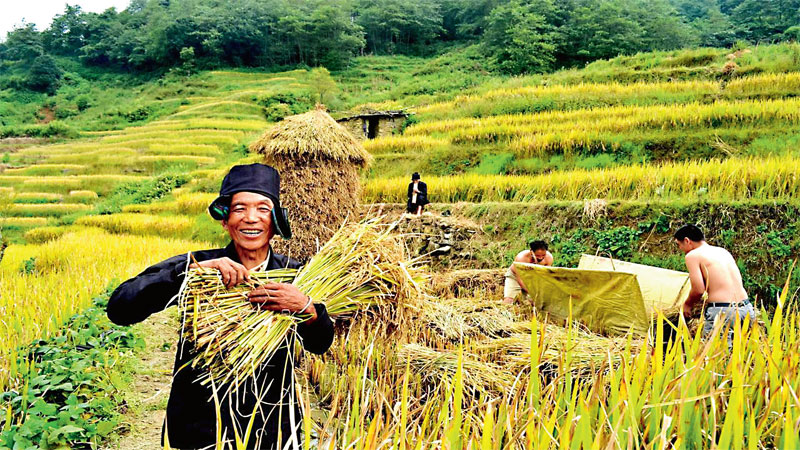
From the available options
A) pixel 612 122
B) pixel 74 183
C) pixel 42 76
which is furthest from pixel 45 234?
pixel 42 76

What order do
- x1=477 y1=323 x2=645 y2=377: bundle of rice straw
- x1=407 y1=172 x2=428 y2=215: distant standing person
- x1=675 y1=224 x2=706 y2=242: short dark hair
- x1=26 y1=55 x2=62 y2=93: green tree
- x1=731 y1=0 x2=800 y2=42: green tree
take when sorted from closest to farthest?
x1=477 y1=323 x2=645 y2=377: bundle of rice straw
x1=675 y1=224 x2=706 y2=242: short dark hair
x1=407 y1=172 x2=428 y2=215: distant standing person
x1=731 y1=0 x2=800 y2=42: green tree
x1=26 y1=55 x2=62 y2=93: green tree

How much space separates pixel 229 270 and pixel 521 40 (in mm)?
37731

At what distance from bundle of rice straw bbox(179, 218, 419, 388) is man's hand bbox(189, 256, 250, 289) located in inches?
0.9

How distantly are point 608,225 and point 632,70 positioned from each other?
1680 cm

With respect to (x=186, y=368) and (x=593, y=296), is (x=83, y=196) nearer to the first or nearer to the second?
(x=593, y=296)

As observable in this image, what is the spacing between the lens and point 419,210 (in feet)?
27.7

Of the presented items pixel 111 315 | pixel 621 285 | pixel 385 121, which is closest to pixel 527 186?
pixel 621 285

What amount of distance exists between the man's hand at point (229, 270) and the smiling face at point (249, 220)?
0.82ft

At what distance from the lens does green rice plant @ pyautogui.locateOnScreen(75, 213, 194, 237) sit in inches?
476

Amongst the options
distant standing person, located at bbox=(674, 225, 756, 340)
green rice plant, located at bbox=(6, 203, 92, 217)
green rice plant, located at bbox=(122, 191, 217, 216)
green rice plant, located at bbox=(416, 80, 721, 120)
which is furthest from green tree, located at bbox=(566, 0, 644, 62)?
distant standing person, located at bbox=(674, 225, 756, 340)

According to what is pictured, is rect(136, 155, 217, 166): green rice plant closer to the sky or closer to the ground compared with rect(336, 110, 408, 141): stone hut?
closer to the ground

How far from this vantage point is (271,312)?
1485mm

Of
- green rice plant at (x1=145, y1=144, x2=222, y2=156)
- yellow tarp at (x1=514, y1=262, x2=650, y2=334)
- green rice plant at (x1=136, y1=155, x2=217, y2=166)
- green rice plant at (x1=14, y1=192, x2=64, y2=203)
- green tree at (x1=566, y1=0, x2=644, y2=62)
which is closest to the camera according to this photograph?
yellow tarp at (x1=514, y1=262, x2=650, y2=334)

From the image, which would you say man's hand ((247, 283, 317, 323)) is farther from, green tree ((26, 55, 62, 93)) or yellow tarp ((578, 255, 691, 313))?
green tree ((26, 55, 62, 93))
